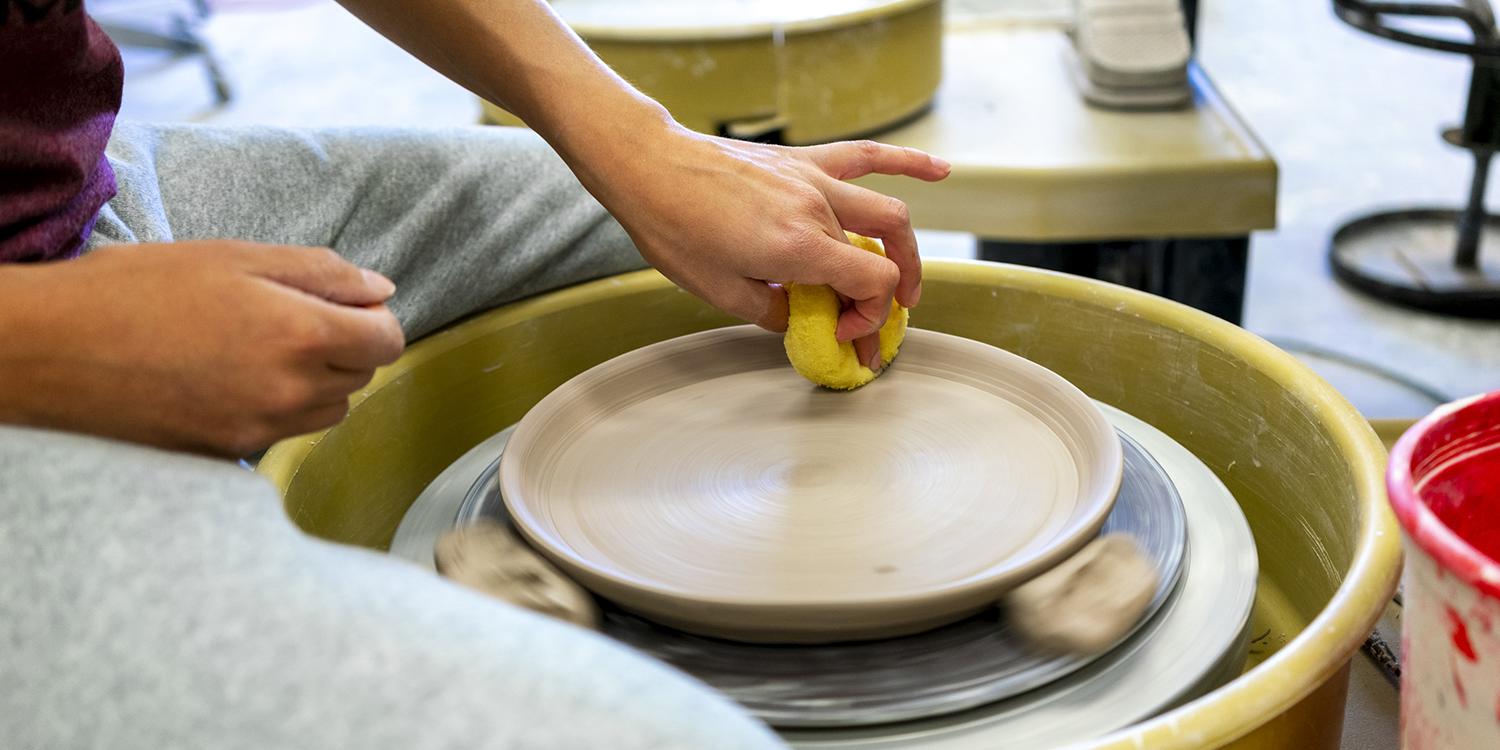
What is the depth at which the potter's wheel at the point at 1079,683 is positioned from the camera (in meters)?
0.72

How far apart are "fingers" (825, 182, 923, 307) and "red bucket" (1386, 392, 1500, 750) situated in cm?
39

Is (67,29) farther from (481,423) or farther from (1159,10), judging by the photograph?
(1159,10)

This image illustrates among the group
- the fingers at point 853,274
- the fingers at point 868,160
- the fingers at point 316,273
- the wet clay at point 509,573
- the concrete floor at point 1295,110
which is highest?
the fingers at point 316,273

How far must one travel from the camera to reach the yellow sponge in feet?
3.10

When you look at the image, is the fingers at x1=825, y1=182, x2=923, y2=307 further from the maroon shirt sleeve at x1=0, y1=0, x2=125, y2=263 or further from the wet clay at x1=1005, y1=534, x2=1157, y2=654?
the maroon shirt sleeve at x1=0, y1=0, x2=125, y2=263

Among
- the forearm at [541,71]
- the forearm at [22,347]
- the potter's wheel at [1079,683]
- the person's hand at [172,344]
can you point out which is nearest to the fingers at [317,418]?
the person's hand at [172,344]

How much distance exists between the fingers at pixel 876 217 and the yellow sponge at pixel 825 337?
0.01 meters

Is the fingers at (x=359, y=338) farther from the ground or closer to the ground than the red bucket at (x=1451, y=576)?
farther from the ground

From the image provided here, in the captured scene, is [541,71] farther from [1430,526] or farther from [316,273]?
[1430,526]

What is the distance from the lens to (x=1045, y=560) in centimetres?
77

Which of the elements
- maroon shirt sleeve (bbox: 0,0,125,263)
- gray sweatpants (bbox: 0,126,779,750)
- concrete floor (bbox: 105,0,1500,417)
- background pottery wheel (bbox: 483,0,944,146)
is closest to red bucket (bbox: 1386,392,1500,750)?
gray sweatpants (bbox: 0,126,779,750)

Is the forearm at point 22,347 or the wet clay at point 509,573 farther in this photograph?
the wet clay at point 509,573

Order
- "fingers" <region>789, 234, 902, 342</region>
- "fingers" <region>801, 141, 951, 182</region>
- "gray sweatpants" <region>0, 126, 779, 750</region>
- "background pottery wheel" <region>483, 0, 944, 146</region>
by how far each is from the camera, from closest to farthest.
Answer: "gray sweatpants" <region>0, 126, 779, 750</region> < "fingers" <region>789, 234, 902, 342</region> < "fingers" <region>801, 141, 951, 182</region> < "background pottery wheel" <region>483, 0, 944, 146</region>

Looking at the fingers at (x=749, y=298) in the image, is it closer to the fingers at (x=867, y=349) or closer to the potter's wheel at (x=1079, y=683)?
the fingers at (x=867, y=349)
